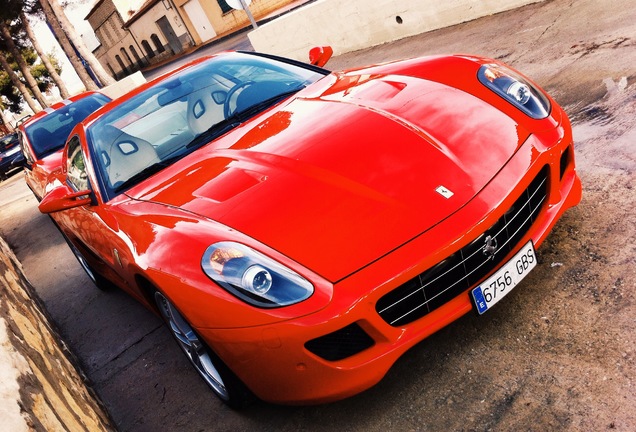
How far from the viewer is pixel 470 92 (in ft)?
10.2

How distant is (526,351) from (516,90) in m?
1.31

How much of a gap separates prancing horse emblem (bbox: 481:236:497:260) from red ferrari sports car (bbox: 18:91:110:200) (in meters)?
6.04

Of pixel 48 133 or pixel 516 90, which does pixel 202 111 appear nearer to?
pixel 516 90

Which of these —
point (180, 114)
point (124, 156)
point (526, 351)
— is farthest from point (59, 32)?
point (526, 351)

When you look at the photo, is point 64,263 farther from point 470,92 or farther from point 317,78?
point 470,92

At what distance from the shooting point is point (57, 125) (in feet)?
27.7

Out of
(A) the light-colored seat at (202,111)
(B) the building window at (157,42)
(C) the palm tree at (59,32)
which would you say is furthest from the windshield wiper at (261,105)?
(B) the building window at (157,42)

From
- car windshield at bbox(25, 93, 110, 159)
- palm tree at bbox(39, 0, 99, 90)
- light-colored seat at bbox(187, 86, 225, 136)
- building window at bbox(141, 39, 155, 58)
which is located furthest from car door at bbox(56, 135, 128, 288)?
building window at bbox(141, 39, 155, 58)

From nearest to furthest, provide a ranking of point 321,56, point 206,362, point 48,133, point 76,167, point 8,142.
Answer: point 206,362 < point 76,167 < point 321,56 < point 48,133 < point 8,142

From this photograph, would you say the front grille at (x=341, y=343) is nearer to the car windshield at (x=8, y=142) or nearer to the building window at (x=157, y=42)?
the car windshield at (x=8, y=142)

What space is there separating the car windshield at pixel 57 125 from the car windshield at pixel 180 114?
177 inches

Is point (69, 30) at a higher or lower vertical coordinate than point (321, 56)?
higher

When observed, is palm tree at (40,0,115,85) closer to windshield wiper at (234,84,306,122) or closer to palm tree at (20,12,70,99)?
palm tree at (20,12,70,99)

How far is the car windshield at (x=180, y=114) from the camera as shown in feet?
11.7
